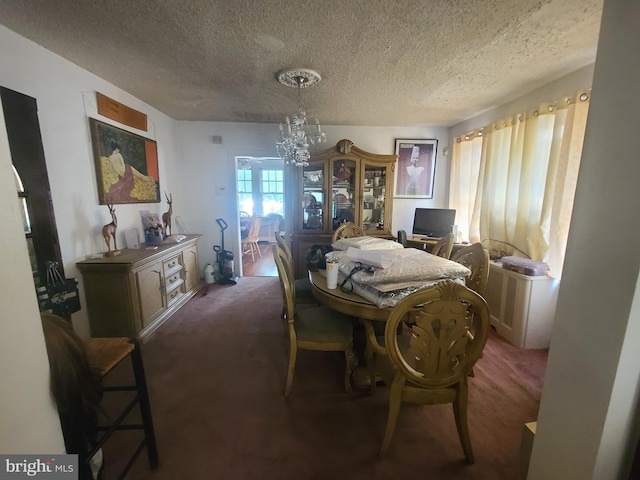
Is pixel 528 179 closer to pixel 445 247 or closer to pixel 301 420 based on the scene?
pixel 445 247

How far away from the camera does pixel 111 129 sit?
2383 mm

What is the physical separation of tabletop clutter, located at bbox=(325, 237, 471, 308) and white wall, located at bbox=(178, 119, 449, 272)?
2.58 meters

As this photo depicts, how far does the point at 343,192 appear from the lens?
366 cm

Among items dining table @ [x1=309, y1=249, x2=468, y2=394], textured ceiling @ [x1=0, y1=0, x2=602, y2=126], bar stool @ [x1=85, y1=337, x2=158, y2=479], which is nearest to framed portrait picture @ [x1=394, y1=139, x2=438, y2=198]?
textured ceiling @ [x1=0, y1=0, x2=602, y2=126]

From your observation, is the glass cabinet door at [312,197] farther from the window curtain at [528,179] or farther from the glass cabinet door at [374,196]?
the window curtain at [528,179]

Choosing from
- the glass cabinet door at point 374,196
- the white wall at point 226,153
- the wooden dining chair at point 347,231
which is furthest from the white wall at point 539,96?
the wooden dining chair at point 347,231

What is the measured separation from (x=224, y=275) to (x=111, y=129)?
2.20 m

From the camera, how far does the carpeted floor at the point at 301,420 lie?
126cm

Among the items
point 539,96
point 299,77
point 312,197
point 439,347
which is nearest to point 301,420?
point 439,347

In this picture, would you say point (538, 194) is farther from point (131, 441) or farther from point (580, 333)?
point (131, 441)

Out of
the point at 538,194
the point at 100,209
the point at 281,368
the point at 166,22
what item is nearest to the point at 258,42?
the point at 166,22

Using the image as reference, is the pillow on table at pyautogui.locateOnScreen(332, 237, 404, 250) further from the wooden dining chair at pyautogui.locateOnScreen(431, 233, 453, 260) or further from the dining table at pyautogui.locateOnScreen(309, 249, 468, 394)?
the wooden dining chair at pyautogui.locateOnScreen(431, 233, 453, 260)

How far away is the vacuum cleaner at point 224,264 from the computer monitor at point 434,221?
2789 mm

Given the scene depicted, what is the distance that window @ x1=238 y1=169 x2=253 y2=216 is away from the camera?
6914mm
